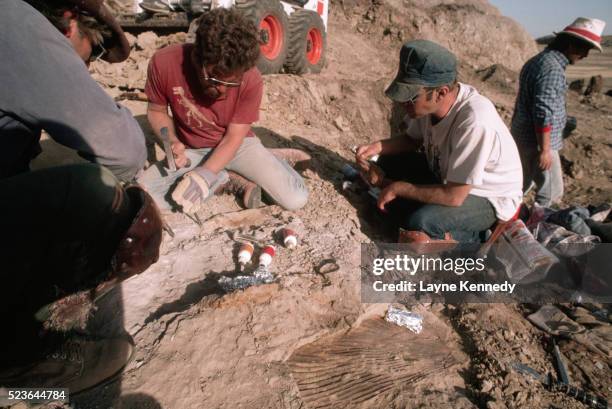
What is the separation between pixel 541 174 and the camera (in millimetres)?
3705

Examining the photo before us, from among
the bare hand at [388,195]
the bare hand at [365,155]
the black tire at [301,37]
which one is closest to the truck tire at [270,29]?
the black tire at [301,37]

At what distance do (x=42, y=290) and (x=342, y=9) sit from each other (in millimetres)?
11490

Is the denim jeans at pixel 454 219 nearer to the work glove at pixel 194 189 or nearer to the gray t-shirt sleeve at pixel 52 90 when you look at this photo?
the work glove at pixel 194 189

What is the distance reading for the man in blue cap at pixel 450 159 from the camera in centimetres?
244

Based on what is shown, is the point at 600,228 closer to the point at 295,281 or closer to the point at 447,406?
the point at 447,406

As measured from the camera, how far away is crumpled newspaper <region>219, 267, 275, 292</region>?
6.47ft

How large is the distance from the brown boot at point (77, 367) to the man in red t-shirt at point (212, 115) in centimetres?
124

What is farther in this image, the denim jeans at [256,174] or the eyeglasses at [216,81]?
the denim jeans at [256,174]

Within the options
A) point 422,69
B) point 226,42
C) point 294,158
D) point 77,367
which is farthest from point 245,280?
point 294,158

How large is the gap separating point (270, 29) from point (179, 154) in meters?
3.30

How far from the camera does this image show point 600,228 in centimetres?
309

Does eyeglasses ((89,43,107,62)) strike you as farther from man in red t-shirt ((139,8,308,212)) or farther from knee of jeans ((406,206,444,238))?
knee of jeans ((406,206,444,238))

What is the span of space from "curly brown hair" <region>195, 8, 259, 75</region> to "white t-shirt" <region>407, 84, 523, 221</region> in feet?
4.96

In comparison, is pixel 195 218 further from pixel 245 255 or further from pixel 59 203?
pixel 59 203
